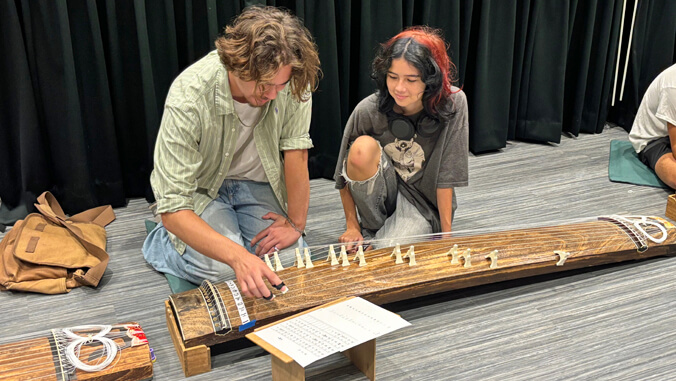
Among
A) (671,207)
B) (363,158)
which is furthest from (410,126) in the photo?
(671,207)

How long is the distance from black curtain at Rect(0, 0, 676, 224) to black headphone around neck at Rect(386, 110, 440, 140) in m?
0.83

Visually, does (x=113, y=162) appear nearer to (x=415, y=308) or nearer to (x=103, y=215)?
(x=103, y=215)

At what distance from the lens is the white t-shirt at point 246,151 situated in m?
2.19

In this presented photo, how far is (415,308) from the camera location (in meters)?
2.20

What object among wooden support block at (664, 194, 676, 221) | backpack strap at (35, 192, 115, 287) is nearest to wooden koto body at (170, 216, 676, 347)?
wooden support block at (664, 194, 676, 221)

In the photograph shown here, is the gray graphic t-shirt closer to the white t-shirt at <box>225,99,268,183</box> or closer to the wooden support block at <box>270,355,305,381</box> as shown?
the white t-shirt at <box>225,99,268,183</box>

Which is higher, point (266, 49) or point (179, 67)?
point (266, 49)

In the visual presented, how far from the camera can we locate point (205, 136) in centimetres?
209

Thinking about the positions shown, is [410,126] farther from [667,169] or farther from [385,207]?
[667,169]

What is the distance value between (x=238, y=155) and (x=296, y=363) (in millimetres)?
859

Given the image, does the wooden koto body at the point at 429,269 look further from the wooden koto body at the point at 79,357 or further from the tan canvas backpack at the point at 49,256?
the tan canvas backpack at the point at 49,256

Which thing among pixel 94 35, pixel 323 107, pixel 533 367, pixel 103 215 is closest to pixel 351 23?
pixel 323 107

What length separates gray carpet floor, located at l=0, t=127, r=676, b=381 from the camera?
1911 millimetres

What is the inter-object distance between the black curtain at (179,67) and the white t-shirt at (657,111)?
1.72ft
